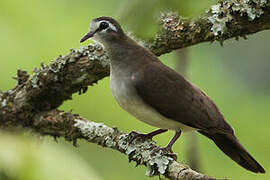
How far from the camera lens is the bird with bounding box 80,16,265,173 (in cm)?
397

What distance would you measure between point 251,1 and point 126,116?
2721 millimetres

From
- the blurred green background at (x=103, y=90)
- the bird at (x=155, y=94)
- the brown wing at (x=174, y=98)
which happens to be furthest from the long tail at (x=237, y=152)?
the blurred green background at (x=103, y=90)

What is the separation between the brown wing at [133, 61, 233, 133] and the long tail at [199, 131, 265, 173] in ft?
0.50

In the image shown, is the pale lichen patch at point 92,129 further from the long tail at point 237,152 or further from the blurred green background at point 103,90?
the long tail at point 237,152

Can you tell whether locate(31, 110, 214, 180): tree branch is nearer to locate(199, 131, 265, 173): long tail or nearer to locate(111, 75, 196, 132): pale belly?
locate(111, 75, 196, 132): pale belly

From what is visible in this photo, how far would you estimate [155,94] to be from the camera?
13.2ft

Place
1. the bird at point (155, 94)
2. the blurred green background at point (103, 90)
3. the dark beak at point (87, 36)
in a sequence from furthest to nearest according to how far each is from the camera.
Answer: the blurred green background at point (103, 90)
the bird at point (155, 94)
the dark beak at point (87, 36)

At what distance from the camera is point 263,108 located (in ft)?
17.8

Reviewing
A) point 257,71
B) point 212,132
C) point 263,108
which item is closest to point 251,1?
point 212,132

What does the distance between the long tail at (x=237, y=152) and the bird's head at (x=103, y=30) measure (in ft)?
4.87

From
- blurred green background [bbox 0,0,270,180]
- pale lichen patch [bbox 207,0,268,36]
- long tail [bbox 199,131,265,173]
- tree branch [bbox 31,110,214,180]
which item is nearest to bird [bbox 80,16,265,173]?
long tail [bbox 199,131,265,173]

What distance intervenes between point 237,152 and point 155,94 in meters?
1.03

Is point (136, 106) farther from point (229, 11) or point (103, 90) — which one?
point (103, 90)

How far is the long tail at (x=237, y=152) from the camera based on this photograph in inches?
161
